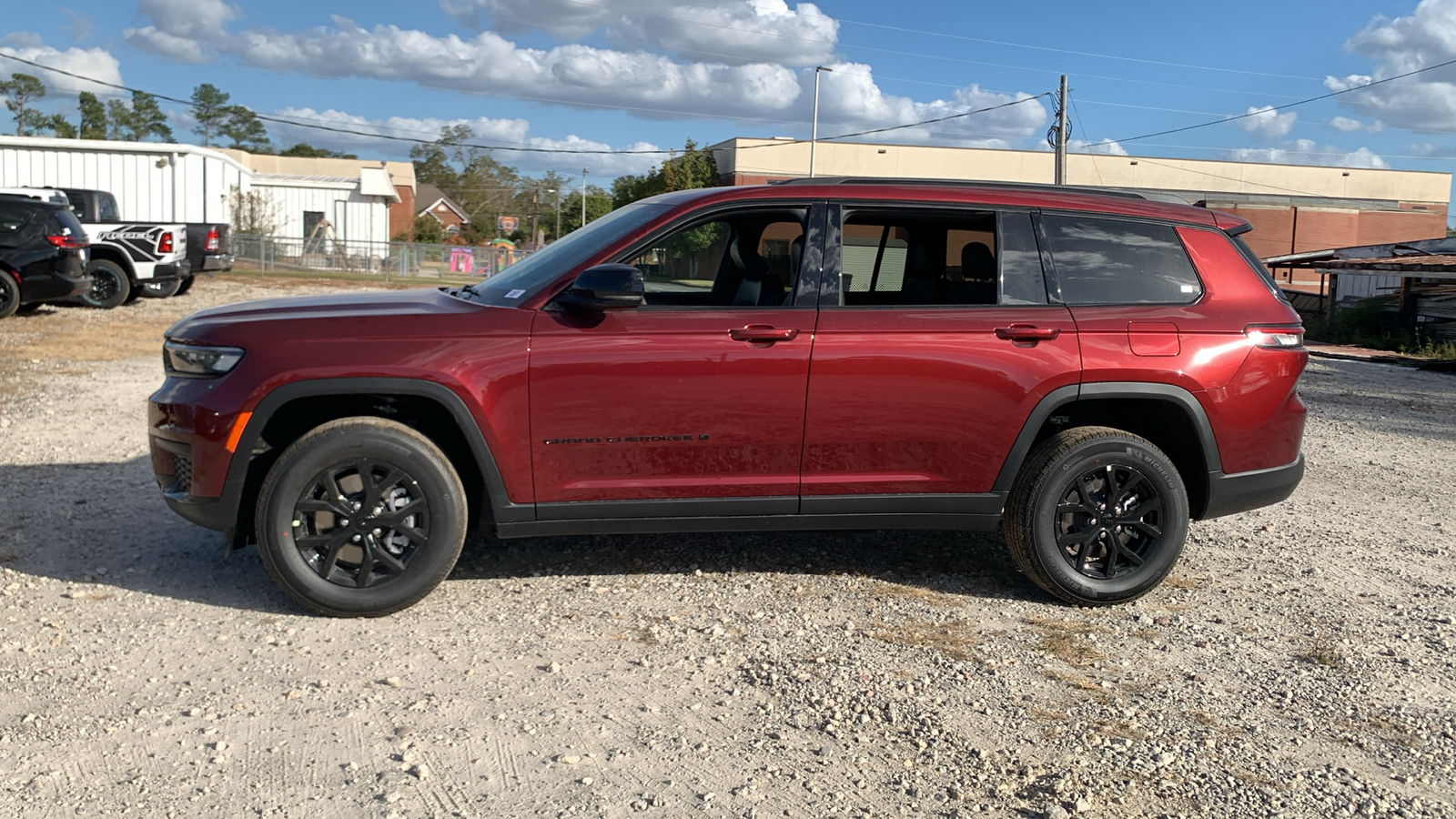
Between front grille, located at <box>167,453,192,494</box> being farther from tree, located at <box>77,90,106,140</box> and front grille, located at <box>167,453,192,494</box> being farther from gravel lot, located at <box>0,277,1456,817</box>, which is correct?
tree, located at <box>77,90,106,140</box>

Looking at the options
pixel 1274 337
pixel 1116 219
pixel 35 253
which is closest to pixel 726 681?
pixel 1116 219

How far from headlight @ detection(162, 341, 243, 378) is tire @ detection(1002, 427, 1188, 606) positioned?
3.30 meters

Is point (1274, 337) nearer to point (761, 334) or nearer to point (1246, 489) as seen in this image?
point (1246, 489)

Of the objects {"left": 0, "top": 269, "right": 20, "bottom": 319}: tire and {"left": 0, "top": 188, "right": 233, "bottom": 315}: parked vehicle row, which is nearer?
{"left": 0, "top": 269, "right": 20, "bottom": 319}: tire

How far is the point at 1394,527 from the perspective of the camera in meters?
6.56

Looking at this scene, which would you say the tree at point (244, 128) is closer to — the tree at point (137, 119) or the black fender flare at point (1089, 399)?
the tree at point (137, 119)

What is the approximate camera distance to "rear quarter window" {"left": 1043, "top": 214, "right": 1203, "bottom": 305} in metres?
5.04

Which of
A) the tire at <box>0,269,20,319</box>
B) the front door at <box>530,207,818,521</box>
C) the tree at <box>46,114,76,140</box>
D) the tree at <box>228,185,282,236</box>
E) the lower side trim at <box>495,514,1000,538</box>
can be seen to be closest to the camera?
the front door at <box>530,207,818,521</box>

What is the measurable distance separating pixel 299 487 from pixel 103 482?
311 cm

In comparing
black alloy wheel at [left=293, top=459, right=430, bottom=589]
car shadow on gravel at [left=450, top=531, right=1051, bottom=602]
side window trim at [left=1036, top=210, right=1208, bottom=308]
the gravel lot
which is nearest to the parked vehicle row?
the gravel lot

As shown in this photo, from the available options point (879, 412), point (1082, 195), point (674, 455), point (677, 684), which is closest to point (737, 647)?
point (677, 684)

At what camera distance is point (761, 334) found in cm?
466

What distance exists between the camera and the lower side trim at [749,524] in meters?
4.69

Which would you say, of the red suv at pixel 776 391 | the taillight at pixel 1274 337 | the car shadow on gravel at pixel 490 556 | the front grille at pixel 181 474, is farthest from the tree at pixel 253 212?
the taillight at pixel 1274 337
